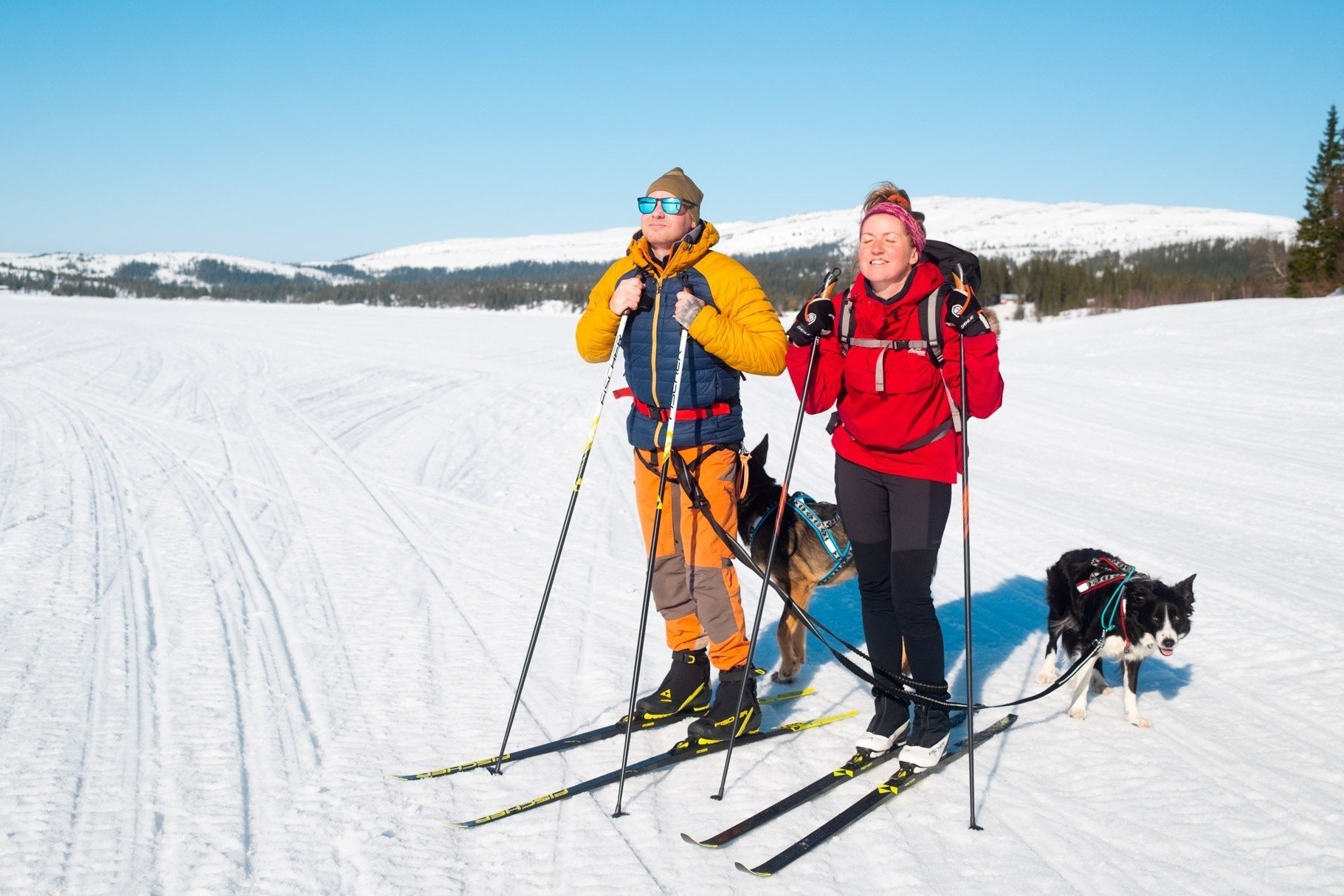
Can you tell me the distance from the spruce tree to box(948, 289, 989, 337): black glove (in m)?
42.6

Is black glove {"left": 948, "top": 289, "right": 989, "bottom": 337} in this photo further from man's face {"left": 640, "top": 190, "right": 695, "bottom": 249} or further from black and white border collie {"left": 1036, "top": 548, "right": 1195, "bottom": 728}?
black and white border collie {"left": 1036, "top": 548, "right": 1195, "bottom": 728}

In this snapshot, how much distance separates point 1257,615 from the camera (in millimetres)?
5742

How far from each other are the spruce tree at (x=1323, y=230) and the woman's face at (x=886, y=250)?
1678 inches

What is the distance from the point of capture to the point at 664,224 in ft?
12.5

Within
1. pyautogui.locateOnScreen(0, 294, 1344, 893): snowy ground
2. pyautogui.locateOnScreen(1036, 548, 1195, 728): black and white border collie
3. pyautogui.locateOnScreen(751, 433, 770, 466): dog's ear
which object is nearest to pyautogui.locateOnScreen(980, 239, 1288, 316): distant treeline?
pyautogui.locateOnScreen(0, 294, 1344, 893): snowy ground

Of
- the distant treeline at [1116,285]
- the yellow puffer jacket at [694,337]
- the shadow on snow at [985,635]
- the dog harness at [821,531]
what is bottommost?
the shadow on snow at [985,635]

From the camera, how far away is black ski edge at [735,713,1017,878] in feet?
10.2

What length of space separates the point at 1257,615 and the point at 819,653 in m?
2.84

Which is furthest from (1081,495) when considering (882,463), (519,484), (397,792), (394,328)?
(394,328)

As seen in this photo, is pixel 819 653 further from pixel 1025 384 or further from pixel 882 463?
pixel 1025 384

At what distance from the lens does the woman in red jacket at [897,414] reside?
356cm

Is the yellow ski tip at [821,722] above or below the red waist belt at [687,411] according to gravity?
below

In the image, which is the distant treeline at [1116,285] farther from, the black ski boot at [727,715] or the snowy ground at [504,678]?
the black ski boot at [727,715]

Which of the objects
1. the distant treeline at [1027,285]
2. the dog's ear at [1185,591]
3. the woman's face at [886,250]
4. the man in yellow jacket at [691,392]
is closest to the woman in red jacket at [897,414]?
the woman's face at [886,250]
